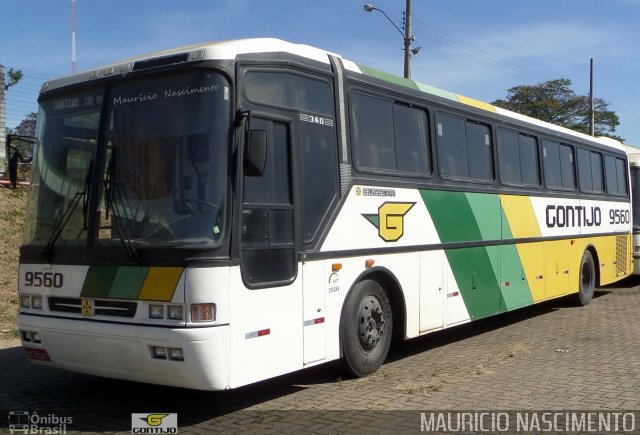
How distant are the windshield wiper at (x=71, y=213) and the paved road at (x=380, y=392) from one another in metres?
1.49

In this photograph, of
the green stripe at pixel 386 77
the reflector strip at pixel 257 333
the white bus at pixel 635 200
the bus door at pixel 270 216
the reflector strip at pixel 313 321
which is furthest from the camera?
the white bus at pixel 635 200

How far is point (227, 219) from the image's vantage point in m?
6.05

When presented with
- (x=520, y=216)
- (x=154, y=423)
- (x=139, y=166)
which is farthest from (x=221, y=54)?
(x=520, y=216)

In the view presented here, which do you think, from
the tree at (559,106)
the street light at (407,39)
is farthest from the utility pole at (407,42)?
the tree at (559,106)

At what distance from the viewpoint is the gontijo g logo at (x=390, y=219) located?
26.3 ft

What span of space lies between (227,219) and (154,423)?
1.82 m

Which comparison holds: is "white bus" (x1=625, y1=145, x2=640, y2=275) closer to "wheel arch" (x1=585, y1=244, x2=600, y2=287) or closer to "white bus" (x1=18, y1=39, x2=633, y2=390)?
"wheel arch" (x1=585, y1=244, x2=600, y2=287)

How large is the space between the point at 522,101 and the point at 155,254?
54.3 meters

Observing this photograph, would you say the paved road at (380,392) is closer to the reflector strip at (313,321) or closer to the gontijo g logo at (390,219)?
the reflector strip at (313,321)

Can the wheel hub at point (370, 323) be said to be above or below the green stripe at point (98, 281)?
below

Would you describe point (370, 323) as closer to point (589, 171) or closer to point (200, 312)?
point (200, 312)

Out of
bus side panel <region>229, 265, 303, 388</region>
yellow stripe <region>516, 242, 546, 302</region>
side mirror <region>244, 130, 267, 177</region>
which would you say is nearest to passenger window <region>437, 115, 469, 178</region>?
yellow stripe <region>516, 242, 546, 302</region>

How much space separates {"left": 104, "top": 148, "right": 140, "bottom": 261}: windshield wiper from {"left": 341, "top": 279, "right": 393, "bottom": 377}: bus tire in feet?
7.79

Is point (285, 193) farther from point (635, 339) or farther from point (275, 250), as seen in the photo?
point (635, 339)
